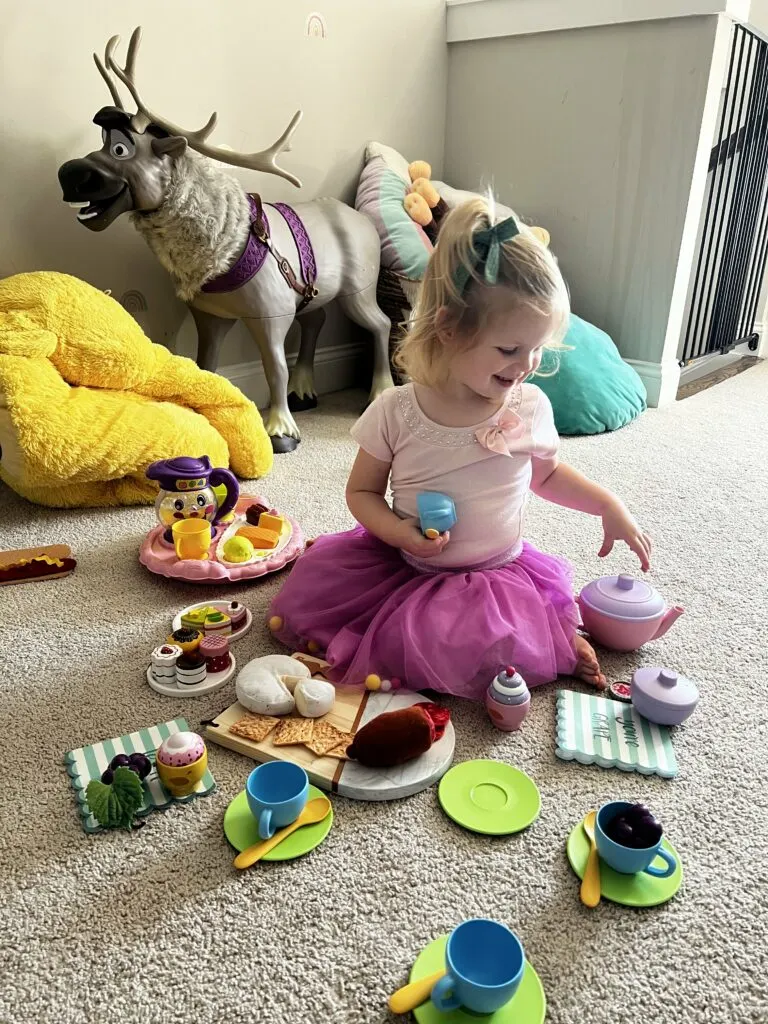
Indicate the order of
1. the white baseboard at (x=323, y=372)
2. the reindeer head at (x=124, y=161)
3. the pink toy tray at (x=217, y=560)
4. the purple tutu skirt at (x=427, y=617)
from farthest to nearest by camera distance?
the white baseboard at (x=323, y=372) < the reindeer head at (x=124, y=161) < the pink toy tray at (x=217, y=560) < the purple tutu skirt at (x=427, y=617)

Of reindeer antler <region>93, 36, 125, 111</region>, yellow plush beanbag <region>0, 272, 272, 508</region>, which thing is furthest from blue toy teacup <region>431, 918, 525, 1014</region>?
reindeer antler <region>93, 36, 125, 111</region>

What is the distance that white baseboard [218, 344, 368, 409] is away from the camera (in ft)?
6.92

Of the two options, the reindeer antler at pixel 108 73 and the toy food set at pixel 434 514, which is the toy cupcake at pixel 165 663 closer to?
the toy food set at pixel 434 514

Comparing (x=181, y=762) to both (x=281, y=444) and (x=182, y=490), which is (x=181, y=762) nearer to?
(x=182, y=490)

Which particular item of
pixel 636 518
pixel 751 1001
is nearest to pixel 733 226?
pixel 636 518

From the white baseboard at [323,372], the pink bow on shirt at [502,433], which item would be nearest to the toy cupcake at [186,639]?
the pink bow on shirt at [502,433]

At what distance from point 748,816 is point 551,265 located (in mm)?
649

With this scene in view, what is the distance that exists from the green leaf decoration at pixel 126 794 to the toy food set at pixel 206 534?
1.49 feet

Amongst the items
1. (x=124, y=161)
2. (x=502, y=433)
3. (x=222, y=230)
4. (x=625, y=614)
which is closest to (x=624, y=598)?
(x=625, y=614)

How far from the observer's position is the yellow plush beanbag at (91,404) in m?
1.43

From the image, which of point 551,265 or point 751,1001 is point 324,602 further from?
point 751,1001

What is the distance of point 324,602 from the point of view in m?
1.10

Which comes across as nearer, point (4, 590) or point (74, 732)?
point (74, 732)

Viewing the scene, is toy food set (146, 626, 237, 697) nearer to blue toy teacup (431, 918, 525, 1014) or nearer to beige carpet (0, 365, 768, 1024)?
beige carpet (0, 365, 768, 1024)
